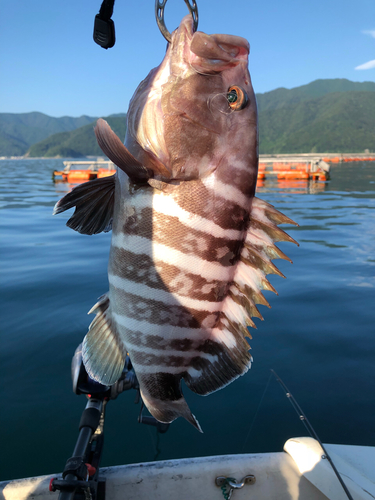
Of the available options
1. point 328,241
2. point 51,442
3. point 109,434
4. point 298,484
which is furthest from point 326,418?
point 328,241

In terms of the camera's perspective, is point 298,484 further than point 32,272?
No

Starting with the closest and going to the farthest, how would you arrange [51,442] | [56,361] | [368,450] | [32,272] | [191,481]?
[191,481]
[368,450]
[51,442]
[56,361]
[32,272]

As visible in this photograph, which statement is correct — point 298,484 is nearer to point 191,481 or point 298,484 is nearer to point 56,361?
point 191,481

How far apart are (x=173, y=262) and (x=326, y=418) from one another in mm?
3364

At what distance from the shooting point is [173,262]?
1.56 meters

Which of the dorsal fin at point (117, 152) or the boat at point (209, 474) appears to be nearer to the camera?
the dorsal fin at point (117, 152)

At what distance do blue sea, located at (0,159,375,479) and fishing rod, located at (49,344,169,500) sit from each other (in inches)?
43.4

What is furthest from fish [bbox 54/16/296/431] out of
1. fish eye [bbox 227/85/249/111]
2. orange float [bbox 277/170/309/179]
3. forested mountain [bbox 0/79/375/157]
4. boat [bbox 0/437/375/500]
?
forested mountain [bbox 0/79/375/157]

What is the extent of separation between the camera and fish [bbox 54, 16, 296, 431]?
1.51 m

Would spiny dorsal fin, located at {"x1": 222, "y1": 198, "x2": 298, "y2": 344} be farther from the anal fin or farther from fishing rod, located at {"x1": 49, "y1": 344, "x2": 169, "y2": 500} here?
fishing rod, located at {"x1": 49, "y1": 344, "x2": 169, "y2": 500}

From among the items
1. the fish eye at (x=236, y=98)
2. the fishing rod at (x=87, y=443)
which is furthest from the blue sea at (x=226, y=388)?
the fish eye at (x=236, y=98)

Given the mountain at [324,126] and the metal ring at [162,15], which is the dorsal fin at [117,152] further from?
the mountain at [324,126]

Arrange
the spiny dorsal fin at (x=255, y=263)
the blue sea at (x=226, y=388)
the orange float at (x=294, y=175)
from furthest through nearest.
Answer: the orange float at (x=294, y=175)
the blue sea at (x=226, y=388)
the spiny dorsal fin at (x=255, y=263)

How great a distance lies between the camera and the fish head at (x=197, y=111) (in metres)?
1.50
